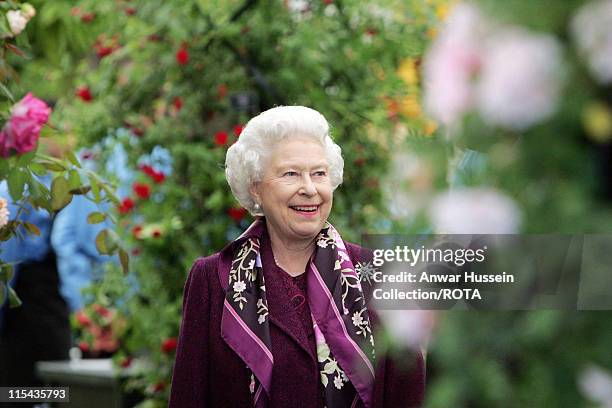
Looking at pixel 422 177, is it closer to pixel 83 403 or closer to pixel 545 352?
pixel 545 352

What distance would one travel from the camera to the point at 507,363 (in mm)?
999

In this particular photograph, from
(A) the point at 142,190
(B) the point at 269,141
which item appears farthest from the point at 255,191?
(A) the point at 142,190

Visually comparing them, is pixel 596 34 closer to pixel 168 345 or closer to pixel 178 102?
pixel 168 345

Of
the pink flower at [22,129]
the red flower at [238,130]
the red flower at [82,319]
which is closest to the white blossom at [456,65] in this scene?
the pink flower at [22,129]

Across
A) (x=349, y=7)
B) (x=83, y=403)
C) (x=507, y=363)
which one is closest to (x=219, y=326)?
(x=507, y=363)

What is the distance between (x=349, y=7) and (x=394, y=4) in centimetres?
26

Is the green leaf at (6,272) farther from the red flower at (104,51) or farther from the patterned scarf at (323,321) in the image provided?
the red flower at (104,51)

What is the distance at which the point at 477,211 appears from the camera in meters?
0.97

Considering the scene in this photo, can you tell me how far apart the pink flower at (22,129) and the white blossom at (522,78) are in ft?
6.51

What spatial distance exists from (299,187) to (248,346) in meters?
0.47

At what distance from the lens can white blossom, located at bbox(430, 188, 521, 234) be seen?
95 cm

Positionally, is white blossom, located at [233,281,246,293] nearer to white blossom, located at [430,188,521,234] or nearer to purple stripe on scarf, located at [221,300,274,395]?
purple stripe on scarf, located at [221,300,274,395]

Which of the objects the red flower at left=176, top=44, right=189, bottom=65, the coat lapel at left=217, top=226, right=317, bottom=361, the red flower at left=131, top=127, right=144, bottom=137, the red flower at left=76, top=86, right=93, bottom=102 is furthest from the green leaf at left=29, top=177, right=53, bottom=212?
the red flower at left=76, top=86, right=93, bottom=102

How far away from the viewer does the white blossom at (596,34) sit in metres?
0.87
